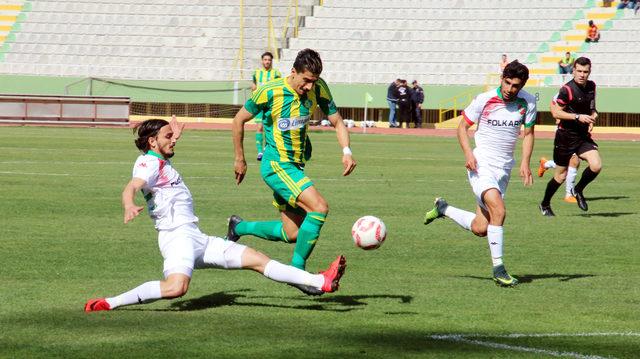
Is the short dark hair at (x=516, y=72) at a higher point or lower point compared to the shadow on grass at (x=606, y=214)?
higher

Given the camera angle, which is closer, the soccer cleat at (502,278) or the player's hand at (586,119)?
the soccer cleat at (502,278)

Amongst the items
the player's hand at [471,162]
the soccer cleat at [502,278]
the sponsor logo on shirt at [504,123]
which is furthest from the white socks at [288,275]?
the sponsor logo on shirt at [504,123]

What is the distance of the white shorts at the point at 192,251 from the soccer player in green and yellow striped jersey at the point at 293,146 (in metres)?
0.99

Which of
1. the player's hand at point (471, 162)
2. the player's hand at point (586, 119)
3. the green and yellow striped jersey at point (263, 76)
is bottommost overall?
the player's hand at point (471, 162)

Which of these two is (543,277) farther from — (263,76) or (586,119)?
(263,76)

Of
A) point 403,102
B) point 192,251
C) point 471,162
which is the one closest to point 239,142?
point 192,251

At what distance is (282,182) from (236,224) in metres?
1.49

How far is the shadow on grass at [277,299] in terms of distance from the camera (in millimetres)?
9062

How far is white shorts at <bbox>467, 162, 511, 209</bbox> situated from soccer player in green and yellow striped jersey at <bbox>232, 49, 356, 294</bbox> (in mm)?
1347

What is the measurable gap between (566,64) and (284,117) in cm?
4004

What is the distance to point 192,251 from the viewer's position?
8.79m

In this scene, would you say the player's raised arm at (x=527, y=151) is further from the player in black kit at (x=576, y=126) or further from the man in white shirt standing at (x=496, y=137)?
the player in black kit at (x=576, y=126)

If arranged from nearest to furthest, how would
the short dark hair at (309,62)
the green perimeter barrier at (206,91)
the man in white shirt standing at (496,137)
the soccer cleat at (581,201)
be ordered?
the short dark hair at (309,62) → the man in white shirt standing at (496,137) → the soccer cleat at (581,201) → the green perimeter barrier at (206,91)

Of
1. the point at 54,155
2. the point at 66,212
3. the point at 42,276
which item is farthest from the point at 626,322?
the point at 54,155
